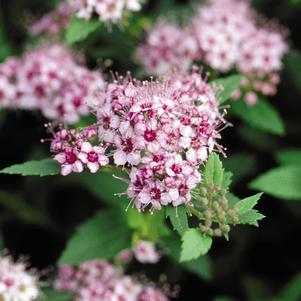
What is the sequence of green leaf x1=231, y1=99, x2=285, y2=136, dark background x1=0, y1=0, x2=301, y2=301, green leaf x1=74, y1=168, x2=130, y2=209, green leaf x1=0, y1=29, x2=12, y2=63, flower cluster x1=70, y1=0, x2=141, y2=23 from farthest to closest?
green leaf x1=0, y1=29, x2=12, y2=63 → dark background x1=0, y1=0, x2=301, y2=301 → green leaf x1=231, y1=99, x2=285, y2=136 → green leaf x1=74, y1=168, x2=130, y2=209 → flower cluster x1=70, y1=0, x2=141, y2=23

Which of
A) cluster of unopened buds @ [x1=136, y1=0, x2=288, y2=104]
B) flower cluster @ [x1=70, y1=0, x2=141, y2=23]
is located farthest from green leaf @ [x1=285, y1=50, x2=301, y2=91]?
flower cluster @ [x1=70, y1=0, x2=141, y2=23]

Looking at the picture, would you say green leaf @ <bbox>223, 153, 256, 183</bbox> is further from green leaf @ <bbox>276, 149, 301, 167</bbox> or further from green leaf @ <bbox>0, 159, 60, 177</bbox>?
green leaf @ <bbox>0, 159, 60, 177</bbox>

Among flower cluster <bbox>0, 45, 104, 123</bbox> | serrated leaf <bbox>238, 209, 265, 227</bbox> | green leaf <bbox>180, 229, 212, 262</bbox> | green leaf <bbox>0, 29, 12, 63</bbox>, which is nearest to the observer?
green leaf <bbox>180, 229, 212, 262</bbox>

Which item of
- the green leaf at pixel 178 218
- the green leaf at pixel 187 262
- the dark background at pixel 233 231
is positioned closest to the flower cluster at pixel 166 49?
the dark background at pixel 233 231

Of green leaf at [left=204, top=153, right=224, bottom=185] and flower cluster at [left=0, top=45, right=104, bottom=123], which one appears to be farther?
flower cluster at [left=0, top=45, right=104, bottom=123]

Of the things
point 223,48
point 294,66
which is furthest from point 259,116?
point 294,66

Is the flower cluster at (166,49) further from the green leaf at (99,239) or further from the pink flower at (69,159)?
the pink flower at (69,159)

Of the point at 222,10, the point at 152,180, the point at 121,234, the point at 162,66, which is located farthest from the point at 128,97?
the point at 222,10
